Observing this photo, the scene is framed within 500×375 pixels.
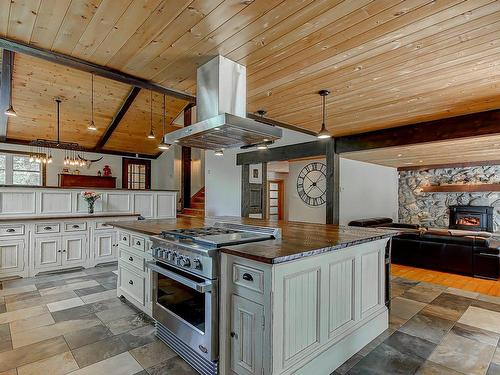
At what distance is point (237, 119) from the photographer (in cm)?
236

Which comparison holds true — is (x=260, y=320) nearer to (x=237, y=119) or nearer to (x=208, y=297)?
(x=208, y=297)

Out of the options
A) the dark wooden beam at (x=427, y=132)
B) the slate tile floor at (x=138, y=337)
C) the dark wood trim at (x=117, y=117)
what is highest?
the dark wood trim at (x=117, y=117)

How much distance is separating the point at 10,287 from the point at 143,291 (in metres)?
2.39

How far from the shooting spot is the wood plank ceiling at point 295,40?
184 centimetres

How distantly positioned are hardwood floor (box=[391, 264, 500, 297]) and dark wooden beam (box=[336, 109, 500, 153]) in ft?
7.20

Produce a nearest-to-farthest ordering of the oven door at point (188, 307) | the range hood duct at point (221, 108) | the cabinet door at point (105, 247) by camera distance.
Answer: the oven door at point (188, 307) < the range hood duct at point (221, 108) < the cabinet door at point (105, 247)

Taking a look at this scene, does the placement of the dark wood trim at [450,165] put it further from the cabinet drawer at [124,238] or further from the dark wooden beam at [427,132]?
the cabinet drawer at [124,238]

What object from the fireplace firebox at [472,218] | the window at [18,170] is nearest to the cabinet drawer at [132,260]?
the window at [18,170]

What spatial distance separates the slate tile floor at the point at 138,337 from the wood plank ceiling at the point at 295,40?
2497 millimetres

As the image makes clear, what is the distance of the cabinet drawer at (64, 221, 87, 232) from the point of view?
182 inches

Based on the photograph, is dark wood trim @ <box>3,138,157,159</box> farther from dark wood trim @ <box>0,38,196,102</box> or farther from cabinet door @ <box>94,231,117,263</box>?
dark wood trim @ <box>0,38,196,102</box>

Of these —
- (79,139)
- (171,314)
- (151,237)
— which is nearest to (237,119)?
(151,237)

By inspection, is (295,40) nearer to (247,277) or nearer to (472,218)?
(247,277)

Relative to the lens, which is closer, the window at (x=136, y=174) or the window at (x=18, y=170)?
the window at (x=18, y=170)
